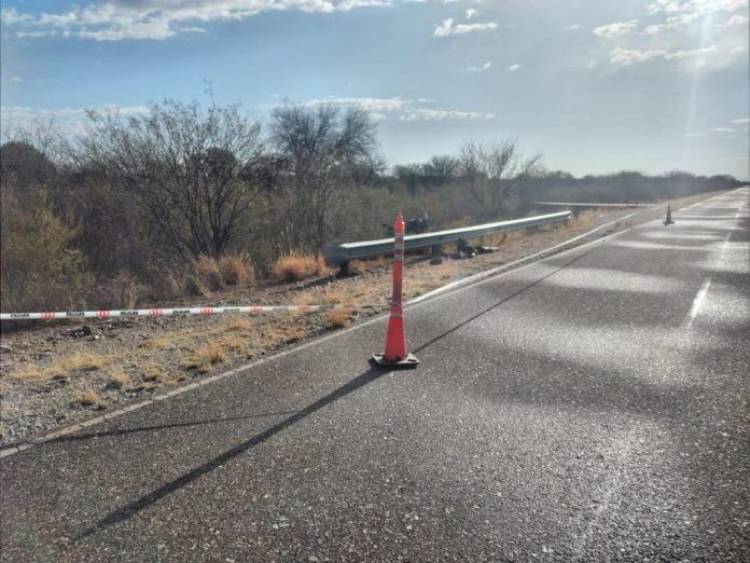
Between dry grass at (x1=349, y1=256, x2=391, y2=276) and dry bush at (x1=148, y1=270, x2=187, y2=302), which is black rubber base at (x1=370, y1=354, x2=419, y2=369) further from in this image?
dry bush at (x1=148, y1=270, x2=187, y2=302)

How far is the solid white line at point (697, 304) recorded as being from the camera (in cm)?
611

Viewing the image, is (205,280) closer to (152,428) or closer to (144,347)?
(144,347)

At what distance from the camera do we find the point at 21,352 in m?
6.93

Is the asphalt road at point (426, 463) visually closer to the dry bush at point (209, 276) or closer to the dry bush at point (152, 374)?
the dry bush at point (152, 374)

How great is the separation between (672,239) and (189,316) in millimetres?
13230

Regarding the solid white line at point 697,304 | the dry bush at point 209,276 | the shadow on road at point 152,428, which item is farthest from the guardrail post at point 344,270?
the shadow on road at point 152,428

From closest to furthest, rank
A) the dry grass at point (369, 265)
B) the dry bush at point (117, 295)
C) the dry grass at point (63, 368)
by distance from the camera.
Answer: the dry grass at point (63, 368)
the dry bush at point (117, 295)
the dry grass at point (369, 265)

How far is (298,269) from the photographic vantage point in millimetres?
10781

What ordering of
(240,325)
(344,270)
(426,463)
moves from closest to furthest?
(426,463)
(240,325)
(344,270)

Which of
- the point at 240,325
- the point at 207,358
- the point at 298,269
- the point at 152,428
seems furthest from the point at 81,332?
the point at 152,428

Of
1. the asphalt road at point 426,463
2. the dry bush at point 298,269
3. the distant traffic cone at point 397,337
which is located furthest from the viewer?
the dry bush at point 298,269

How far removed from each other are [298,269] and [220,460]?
298 inches

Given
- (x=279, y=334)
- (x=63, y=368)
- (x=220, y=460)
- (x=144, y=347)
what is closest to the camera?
(x=220, y=460)

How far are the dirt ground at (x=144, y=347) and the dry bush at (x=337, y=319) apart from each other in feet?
0.04
